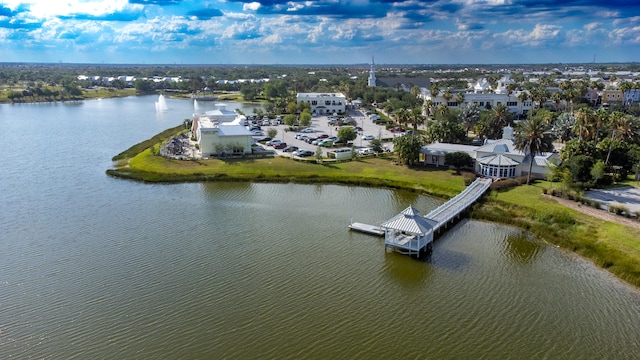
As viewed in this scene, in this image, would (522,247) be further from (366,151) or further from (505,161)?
(366,151)

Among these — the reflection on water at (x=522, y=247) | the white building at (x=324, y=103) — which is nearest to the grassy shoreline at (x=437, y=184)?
the reflection on water at (x=522, y=247)

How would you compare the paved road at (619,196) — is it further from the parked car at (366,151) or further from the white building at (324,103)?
the white building at (324,103)

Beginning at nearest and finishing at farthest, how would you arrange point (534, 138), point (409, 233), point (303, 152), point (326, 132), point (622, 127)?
1. point (409, 233)
2. point (534, 138)
3. point (622, 127)
4. point (303, 152)
5. point (326, 132)

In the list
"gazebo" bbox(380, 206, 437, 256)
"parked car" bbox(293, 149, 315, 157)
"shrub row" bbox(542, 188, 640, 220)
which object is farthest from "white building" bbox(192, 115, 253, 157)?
"shrub row" bbox(542, 188, 640, 220)

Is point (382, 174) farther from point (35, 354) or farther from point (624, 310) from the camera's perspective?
point (35, 354)

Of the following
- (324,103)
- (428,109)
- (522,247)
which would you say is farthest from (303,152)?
(324,103)

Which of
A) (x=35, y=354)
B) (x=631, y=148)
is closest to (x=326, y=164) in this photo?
(x=631, y=148)

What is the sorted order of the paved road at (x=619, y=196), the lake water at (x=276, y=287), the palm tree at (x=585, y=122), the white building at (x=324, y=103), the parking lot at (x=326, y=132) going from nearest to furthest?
the lake water at (x=276, y=287) → the paved road at (x=619, y=196) → the palm tree at (x=585, y=122) → the parking lot at (x=326, y=132) → the white building at (x=324, y=103)
